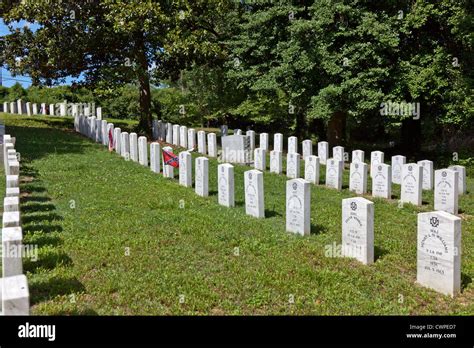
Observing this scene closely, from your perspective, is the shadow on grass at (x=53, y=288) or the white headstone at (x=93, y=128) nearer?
the shadow on grass at (x=53, y=288)

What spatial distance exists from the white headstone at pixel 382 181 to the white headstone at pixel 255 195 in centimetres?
441

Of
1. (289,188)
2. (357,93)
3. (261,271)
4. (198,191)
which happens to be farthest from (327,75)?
(261,271)

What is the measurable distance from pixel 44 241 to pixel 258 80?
14.9 meters

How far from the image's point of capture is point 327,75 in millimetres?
18953

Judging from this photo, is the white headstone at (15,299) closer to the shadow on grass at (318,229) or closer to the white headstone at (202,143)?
the shadow on grass at (318,229)

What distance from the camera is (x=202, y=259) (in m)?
7.01

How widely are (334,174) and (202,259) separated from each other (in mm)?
7731

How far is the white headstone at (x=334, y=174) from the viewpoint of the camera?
13.7 meters

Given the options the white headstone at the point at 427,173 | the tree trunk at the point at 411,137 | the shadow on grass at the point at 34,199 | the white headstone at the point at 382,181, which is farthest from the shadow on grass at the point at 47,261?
the tree trunk at the point at 411,137

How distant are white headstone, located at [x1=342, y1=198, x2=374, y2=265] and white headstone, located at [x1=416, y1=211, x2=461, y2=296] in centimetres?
79

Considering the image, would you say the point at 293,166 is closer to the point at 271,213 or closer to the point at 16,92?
the point at 271,213

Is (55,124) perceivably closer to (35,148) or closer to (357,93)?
(35,148)

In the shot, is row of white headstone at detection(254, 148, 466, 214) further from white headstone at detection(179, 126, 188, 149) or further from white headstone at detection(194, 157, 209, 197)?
white headstone at detection(179, 126, 188, 149)

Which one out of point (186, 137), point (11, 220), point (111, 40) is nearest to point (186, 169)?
point (11, 220)
